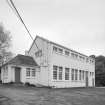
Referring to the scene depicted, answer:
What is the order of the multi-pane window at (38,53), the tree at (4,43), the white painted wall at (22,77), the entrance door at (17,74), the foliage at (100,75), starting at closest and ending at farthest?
1. the white painted wall at (22,77)
2. the entrance door at (17,74)
3. the multi-pane window at (38,53)
4. the tree at (4,43)
5. the foliage at (100,75)

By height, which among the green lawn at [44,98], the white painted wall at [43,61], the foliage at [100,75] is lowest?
the foliage at [100,75]

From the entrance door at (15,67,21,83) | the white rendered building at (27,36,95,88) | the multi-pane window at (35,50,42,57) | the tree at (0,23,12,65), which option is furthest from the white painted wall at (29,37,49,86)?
the tree at (0,23,12,65)

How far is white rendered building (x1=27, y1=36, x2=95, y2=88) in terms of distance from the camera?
21484 mm

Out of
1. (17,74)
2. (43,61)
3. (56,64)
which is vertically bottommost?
(17,74)

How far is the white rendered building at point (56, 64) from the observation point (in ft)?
70.5

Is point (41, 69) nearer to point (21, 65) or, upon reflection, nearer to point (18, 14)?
point (21, 65)

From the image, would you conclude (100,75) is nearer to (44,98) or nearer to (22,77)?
(22,77)

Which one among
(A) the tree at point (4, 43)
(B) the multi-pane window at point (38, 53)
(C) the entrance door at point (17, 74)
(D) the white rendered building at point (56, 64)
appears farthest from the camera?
(A) the tree at point (4, 43)

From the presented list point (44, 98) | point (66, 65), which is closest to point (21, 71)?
point (66, 65)

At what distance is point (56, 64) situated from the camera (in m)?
22.3

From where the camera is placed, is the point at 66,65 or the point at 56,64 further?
the point at 66,65

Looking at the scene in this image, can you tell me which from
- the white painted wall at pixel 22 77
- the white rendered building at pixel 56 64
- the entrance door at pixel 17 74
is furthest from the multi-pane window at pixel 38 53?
the entrance door at pixel 17 74

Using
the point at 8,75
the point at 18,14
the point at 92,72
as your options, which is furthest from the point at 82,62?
the point at 18,14

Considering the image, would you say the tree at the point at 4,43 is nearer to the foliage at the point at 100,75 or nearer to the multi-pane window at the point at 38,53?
the multi-pane window at the point at 38,53
